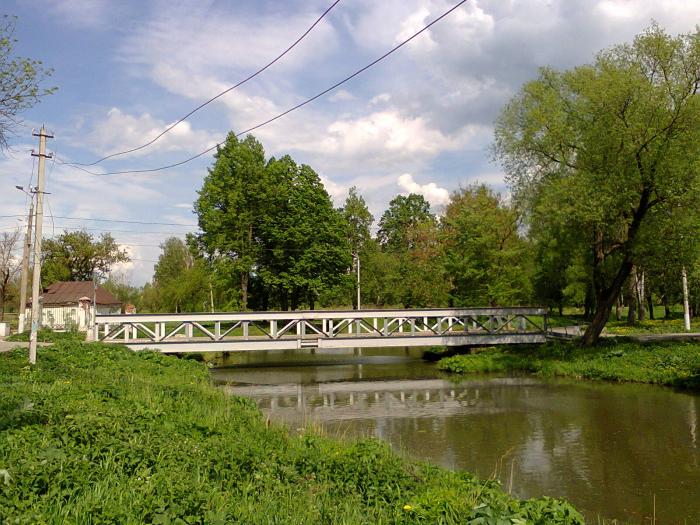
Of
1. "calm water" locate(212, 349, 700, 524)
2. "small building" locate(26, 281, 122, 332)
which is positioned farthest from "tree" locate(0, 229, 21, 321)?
"calm water" locate(212, 349, 700, 524)

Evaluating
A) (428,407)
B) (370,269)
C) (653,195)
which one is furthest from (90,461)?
(370,269)

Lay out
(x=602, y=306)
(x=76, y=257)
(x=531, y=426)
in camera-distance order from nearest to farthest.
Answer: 1. (x=531, y=426)
2. (x=602, y=306)
3. (x=76, y=257)

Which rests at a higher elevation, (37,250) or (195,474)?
(37,250)

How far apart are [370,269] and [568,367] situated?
3142cm

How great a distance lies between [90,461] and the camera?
669 centimetres

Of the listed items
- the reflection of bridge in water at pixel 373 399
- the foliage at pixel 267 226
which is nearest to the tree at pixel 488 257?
the reflection of bridge in water at pixel 373 399

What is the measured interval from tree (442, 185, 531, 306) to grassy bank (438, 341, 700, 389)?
6111 mm

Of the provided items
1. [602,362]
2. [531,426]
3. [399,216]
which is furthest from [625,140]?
[399,216]

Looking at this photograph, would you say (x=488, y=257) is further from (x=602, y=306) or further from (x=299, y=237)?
(x=299, y=237)

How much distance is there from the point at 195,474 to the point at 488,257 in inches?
1081

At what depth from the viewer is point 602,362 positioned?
21938mm

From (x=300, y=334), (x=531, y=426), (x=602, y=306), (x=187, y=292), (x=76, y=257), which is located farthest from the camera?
(x=76, y=257)

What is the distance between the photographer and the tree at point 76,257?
57219mm

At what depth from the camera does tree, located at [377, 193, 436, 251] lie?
7138cm
